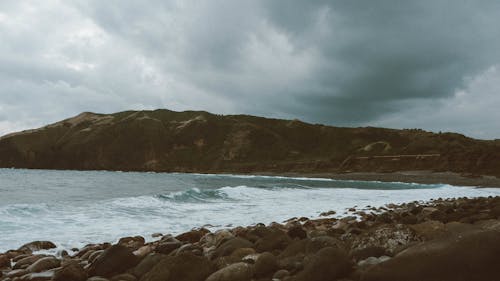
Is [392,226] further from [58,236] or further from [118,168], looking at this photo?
[118,168]

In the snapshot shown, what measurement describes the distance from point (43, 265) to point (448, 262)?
6.22m

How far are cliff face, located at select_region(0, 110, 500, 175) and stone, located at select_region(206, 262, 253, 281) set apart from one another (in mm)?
104350

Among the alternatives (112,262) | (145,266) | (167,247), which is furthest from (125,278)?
(167,247)

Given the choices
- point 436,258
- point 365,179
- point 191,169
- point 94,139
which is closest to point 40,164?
point 94,139

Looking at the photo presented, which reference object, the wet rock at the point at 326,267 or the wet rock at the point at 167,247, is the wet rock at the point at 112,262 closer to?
the wet rock at the point at 167,247

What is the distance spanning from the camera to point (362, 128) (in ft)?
462

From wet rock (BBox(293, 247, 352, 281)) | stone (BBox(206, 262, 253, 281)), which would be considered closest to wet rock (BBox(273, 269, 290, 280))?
stone (BBox(206, 262, 253, 281))

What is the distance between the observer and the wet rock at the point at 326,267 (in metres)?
4.18

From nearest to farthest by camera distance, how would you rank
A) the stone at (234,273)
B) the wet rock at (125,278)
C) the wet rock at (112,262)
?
the stone at (234,273)
the wet rock at (125,278)
the wet rock at (112,262)

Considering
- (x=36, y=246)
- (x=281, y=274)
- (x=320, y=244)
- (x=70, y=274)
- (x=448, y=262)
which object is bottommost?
(x=36, y=246)

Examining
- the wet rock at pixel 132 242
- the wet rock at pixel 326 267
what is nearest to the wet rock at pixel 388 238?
the wet rock at pixel 326 267

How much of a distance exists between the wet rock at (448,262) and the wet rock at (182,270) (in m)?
2.16

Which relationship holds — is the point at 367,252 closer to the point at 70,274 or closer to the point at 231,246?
the point at 231,246

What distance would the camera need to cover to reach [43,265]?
629cm
